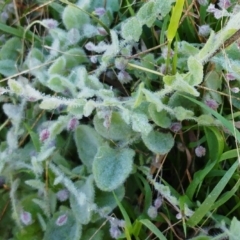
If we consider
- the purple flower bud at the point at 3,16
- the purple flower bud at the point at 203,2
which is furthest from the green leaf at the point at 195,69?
the purple flower bud at the point at 3,16

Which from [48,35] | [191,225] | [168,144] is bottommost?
[191,225]

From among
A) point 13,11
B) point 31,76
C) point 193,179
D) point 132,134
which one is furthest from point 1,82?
point 193,179

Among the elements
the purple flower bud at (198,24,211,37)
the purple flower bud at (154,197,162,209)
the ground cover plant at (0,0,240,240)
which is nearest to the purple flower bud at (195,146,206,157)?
the ground cover plant at (0,0,240,240)

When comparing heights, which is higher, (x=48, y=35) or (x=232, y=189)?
(x=48, y=35)

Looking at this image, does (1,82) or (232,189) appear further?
(1,82)

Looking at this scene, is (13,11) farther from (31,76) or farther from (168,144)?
(168,144)

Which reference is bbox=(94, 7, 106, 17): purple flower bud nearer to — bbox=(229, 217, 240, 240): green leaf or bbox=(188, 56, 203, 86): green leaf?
bbox=(188, 56, 203, 86): green leaf

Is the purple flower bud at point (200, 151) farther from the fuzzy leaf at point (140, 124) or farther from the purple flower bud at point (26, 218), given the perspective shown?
the purple flower bud at point (26, 218)
